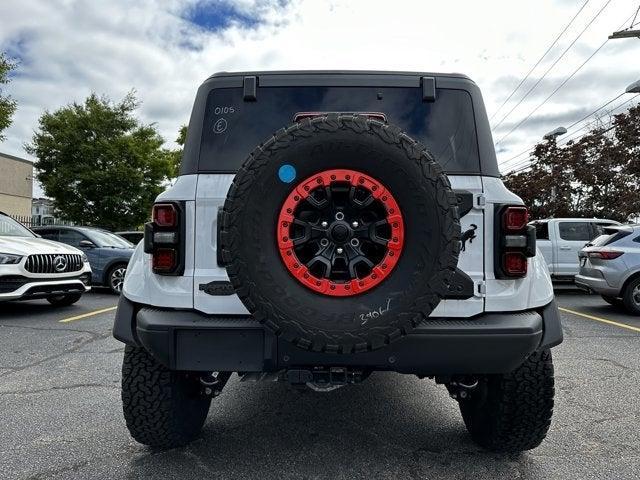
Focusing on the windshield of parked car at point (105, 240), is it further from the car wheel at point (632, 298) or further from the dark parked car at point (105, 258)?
the car wheel at point (632, 298)

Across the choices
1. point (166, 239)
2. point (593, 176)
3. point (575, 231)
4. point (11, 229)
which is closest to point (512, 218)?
point (166, 239)

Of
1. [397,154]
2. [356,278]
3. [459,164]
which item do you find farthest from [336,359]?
[459,164]

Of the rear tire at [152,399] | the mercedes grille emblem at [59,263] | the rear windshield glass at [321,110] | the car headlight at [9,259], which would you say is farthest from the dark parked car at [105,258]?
the rear windshield glass at [321,110]

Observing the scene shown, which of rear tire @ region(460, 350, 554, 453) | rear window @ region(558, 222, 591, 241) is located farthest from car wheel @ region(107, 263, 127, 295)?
rear window @ region(558, 222, 591, 241)

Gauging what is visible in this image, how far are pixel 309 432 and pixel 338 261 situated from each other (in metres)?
1.55

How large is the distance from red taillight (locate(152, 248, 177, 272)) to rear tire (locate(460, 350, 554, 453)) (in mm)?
1694

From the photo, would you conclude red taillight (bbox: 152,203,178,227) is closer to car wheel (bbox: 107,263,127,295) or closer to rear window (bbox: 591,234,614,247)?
rear window (bbox: 591,234,614,247)

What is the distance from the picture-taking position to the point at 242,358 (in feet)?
7.48

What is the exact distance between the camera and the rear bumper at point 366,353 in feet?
7.32

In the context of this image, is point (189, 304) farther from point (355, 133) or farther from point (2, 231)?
point (2, 231)

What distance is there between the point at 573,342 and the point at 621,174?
21.1 meters

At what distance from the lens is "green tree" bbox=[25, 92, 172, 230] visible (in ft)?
68.8

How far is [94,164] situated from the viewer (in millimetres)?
21172

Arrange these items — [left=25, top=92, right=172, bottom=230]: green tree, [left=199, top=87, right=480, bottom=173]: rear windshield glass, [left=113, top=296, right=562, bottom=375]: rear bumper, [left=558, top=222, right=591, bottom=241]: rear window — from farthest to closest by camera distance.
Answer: [left=25, top=92, right=172, bottom=230]: green tree, [left=558, top=222, right=591, bottom=241]: rear window, [left=199, top=87, right=480, bottom=173]: rear windshield glass, [left=113, top=296, right=562, bottom=375]: rear bumper
